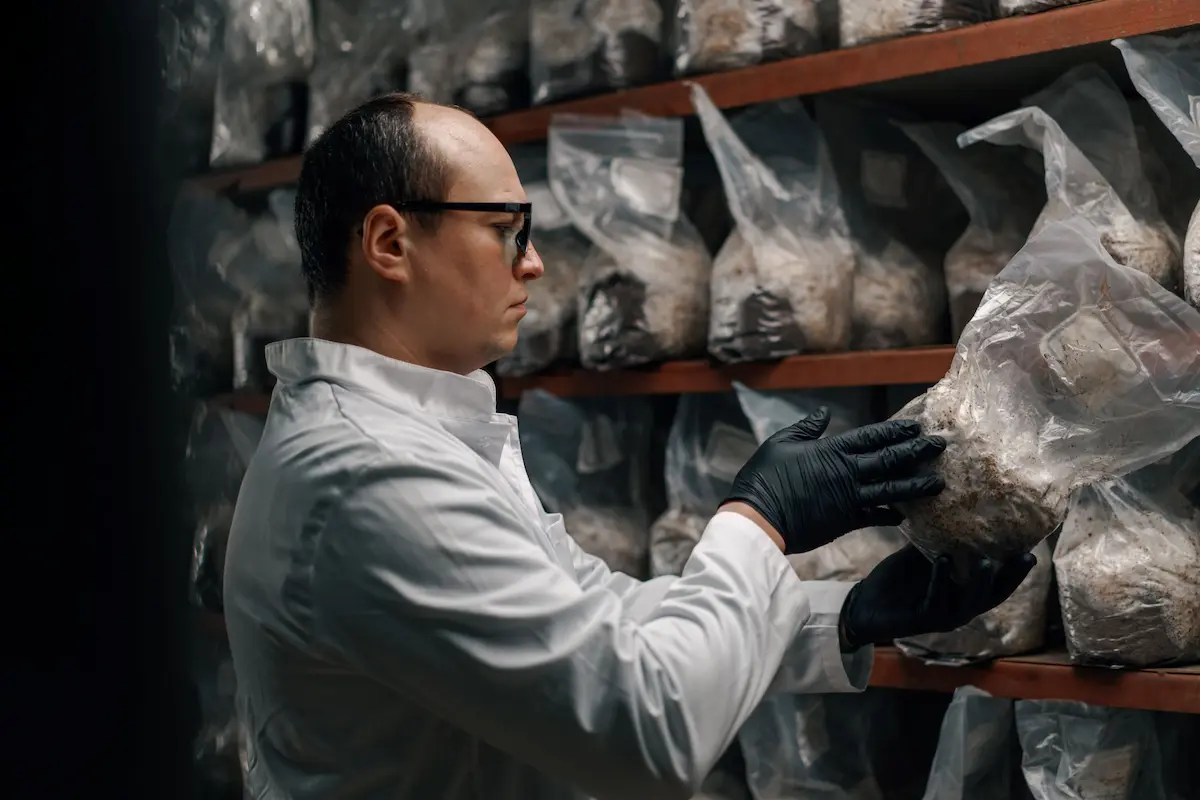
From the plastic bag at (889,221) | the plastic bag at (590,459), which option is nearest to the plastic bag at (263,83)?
the plastic bag at (590,459)

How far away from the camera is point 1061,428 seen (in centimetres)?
123

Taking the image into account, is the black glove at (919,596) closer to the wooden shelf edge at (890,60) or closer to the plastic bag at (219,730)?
the wooden shelf edge at (890,60)

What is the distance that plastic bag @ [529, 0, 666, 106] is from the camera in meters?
1.89

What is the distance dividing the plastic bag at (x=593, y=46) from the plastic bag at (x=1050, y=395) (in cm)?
78

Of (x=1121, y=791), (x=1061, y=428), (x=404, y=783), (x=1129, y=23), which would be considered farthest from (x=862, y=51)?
(x=404, y=783)

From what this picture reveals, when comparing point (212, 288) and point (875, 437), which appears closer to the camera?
point (875, 437)

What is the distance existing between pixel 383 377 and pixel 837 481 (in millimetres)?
408

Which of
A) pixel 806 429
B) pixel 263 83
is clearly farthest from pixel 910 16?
pixel 263 83

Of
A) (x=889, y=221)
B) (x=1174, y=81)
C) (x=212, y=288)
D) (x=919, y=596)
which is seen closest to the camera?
(x=919, y=596)

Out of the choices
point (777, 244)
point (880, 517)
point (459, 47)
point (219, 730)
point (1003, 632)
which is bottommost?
point (219, 730)

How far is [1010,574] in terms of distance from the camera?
1.19m

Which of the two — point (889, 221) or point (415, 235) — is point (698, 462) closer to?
point (889, 221)

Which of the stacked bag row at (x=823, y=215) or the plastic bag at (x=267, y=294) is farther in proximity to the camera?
the plastic bag at (x=267, y=294)

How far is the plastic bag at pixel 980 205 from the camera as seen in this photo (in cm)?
162
